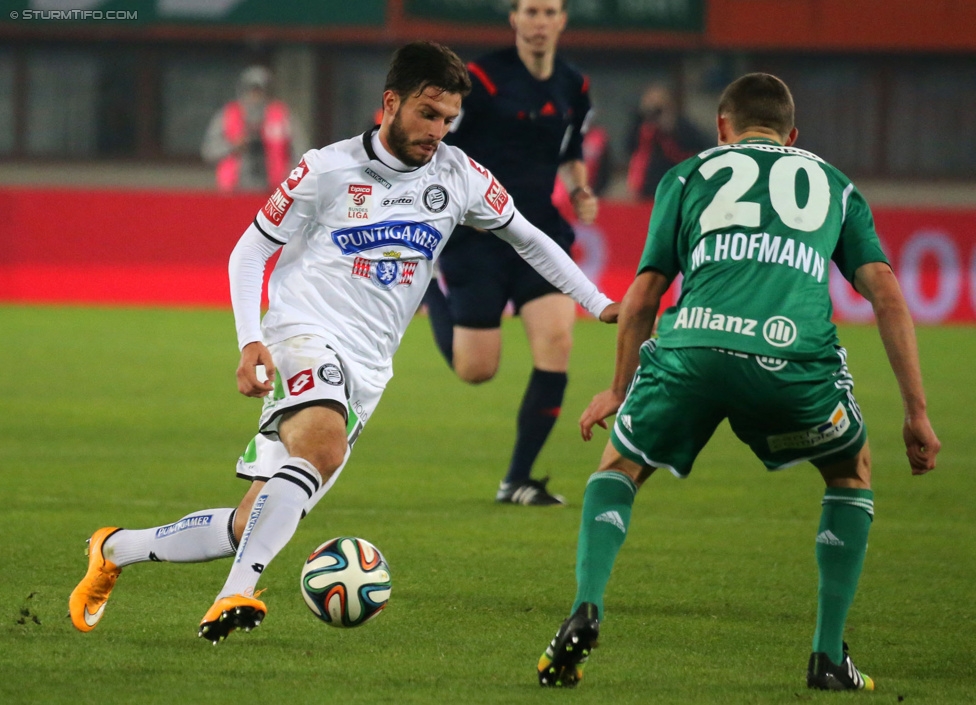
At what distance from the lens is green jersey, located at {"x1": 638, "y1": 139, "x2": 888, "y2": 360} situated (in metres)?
4.20

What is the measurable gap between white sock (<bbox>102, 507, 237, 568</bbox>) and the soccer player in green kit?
3.86ft

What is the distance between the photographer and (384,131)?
5148 millimetres

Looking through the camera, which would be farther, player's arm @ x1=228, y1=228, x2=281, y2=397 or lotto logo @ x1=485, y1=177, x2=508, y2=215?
lotto logo @ x1=485, y1=177, x2=508, y2=215

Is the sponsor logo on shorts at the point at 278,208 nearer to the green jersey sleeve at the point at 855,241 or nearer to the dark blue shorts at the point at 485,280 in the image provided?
the green jersey sleeve at the point at 855,241

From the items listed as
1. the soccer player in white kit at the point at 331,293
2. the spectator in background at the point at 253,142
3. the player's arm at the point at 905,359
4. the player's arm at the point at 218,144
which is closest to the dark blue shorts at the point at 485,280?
the soccer player in white kit at the point at 331,293

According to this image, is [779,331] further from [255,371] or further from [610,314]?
[255,371]

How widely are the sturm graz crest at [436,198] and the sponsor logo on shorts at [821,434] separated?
1.52m

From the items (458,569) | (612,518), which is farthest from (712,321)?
(458,569)

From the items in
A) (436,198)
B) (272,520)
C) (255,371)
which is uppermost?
(436,198)

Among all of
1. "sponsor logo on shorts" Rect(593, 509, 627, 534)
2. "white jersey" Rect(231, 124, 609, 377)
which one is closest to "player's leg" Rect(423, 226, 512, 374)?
"white jersey" Rect(231, 124, 609, 377)

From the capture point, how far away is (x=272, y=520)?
455cm

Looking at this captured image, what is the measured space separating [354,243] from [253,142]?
18.5 meters

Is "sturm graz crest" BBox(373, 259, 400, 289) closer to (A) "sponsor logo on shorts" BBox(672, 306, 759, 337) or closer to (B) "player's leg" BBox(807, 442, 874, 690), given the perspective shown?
(A) "sponsor logo on shorts" BBox(672, 306, 759, 337)

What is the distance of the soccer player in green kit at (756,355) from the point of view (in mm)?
4188
